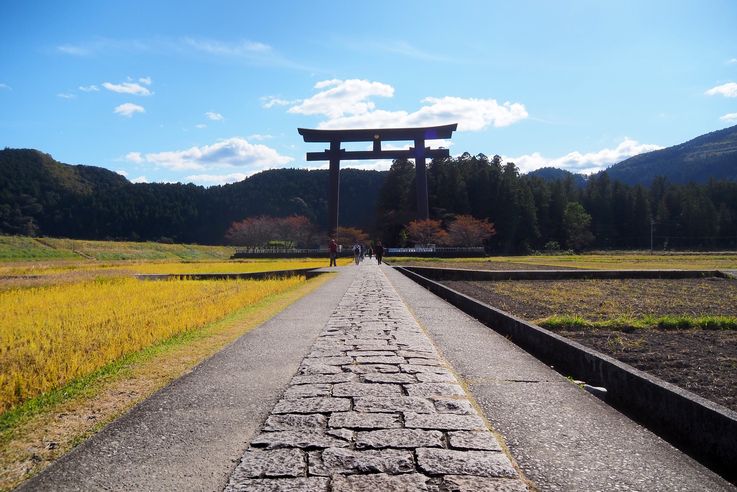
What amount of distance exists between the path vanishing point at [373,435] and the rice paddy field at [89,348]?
1.05 feet

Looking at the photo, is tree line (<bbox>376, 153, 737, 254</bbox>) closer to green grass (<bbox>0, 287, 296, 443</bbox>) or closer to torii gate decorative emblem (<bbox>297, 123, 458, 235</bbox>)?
torii gate decorative emblem (<bbox>297, 123, 458, 235</bbox>)

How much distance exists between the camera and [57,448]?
3.01 m

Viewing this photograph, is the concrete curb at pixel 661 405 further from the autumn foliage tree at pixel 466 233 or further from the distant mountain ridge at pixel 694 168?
the distant mountain ridge at pixel 694 168

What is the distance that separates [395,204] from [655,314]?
6475cm

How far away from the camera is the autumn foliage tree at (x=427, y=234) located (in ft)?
166

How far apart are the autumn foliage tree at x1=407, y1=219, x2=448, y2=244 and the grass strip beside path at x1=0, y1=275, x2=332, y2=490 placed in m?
43.9

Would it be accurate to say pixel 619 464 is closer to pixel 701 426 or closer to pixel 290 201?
pixel 701 426

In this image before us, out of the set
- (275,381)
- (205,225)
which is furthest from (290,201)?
(275,381)

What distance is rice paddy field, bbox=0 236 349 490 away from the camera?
→ 336cm

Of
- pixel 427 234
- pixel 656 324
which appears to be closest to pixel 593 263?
pixel 427 234

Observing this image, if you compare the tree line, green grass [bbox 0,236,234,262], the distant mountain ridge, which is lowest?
green grass [bbox 0,236,234,262]

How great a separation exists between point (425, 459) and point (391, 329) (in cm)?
411

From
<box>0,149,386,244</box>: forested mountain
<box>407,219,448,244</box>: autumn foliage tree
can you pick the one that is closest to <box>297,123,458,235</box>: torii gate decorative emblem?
<box>407,219,448,244</box>: autumn foliage tree

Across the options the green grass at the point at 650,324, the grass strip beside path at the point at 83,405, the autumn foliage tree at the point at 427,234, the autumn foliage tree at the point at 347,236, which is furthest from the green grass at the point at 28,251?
the green grass at the point at 650,324
